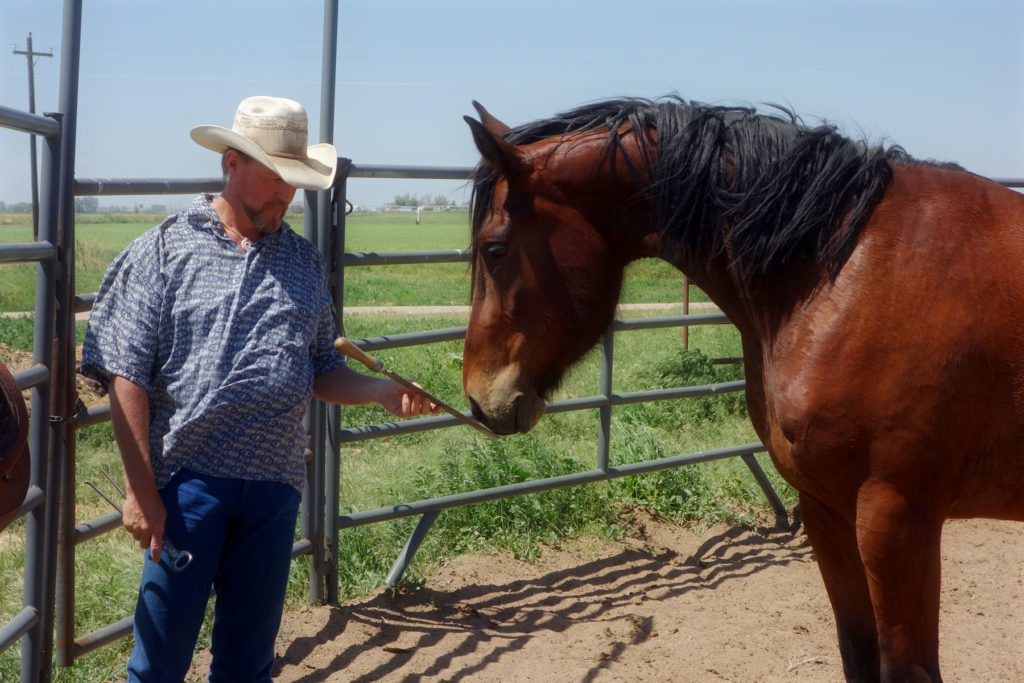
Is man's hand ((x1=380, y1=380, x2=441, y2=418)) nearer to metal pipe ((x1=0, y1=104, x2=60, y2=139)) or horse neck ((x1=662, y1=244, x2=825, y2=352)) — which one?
horse neck ((x1=662, y1=244, x2=825, y2=352))

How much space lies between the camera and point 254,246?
213 centimetres

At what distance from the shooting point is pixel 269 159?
2.08 m

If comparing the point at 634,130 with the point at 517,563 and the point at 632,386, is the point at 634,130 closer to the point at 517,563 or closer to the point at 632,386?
the point at 517,563

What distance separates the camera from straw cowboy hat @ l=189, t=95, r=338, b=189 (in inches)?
81.7

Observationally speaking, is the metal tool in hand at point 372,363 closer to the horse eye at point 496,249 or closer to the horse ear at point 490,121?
the horse eye at point 496,249

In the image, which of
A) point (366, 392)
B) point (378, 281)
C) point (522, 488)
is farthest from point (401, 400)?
point (378, 281)

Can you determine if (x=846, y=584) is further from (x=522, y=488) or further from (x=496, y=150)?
(x=522, y=488)

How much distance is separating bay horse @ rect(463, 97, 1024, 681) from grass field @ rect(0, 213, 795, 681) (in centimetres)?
31

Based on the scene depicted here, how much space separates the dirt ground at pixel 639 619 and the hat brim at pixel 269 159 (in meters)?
1.82

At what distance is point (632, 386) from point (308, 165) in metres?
5.58

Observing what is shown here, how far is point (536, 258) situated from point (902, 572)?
1143 mm

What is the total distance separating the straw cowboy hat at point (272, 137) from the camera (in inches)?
81.7

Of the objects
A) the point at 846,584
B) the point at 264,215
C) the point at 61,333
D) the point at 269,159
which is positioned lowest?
the point at 846,584

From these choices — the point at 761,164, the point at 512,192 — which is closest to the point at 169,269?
the point at 512,192
